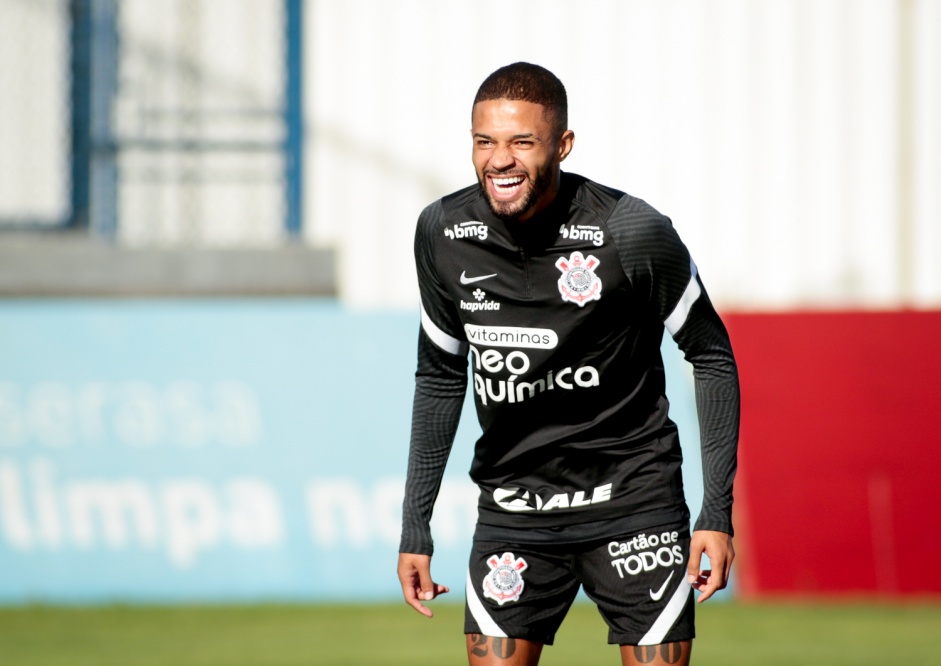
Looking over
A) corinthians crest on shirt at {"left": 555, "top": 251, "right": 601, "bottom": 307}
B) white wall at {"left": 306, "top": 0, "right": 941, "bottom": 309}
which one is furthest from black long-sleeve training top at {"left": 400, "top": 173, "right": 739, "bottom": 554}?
white wall at {"left": 306, "top": 0, "right": 941, "bottom": 309}

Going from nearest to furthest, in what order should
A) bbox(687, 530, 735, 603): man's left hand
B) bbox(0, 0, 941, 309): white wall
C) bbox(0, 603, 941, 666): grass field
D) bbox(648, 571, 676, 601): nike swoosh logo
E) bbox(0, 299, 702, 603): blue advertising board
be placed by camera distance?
bbox(687, 530, 735, 603): man's left hand < bbox(648, 571, 676, 601): nike swoosh logo < bbox(0, 603, 941, 666): grass field < bbox(0, 299, 702, 603): blue advertising board < bbox(0, 0, 941, 309): white wall

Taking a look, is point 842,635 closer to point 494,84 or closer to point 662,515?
point 662,515

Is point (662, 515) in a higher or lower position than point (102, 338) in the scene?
→ lower

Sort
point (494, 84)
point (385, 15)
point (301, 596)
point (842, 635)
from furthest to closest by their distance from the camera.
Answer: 1. point (385, 15)
2. point (301, 596)
3. point (842, 635)
4. point (494, 84)

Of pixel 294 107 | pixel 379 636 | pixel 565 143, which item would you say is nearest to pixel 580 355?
pixel 565 143

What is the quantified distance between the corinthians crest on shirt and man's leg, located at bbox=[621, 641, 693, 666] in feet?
3.08

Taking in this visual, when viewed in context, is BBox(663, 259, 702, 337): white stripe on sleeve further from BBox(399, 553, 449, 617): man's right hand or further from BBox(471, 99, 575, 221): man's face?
BBox(399, 553, 449, 617): man's right hand

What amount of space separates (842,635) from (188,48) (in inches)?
300

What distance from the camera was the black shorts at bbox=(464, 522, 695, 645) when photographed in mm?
3742

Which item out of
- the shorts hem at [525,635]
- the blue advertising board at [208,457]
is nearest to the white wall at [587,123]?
the blue advertising board at [208,457]

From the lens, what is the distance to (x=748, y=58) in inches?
481

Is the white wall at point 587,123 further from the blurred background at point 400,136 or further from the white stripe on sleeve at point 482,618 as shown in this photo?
the white stripe on sleeve at point 482,618

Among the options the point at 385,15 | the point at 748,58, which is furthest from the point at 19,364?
the point at 748,58

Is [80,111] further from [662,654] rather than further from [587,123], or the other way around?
[662,654]
